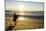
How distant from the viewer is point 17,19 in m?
1.34

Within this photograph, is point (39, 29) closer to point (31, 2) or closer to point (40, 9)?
point (40, 9)

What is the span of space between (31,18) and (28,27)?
152 millimetres

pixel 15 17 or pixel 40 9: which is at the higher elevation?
pixel 40 9

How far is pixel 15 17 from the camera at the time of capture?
1.33m

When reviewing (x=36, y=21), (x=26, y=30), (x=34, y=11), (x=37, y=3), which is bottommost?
(x=26, y=30)

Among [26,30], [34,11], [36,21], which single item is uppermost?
[34,11]
